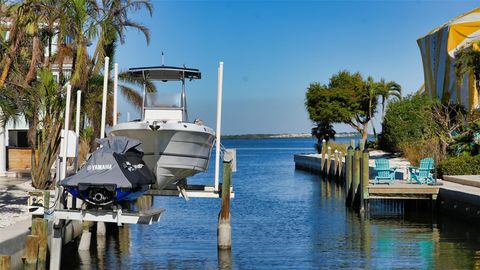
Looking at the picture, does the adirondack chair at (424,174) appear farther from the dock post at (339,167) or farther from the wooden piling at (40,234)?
the dock post at (339,167)

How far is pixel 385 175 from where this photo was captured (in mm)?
30078

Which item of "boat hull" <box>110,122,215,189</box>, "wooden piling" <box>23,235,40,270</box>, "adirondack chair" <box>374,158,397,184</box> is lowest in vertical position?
"wooden piling" <box>23,235,40,270</box>

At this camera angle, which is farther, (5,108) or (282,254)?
(282,254)

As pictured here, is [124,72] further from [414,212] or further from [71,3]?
[414,212]

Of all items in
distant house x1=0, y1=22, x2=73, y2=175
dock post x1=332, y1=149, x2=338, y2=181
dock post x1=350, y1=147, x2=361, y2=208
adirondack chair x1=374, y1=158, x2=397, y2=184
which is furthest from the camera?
dock post x1=332, y1=149, x2=338, y2=181

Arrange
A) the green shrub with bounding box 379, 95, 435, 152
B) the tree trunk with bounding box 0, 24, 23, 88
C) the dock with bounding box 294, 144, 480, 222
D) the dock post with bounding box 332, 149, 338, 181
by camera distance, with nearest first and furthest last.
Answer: the tree trunk with bounding box 0, 24, 23, 88 → the dock with bounding box 294, 144, 480, 222 → the dock post with bounding box 332, 149, 338, 181 → the green shrub with bounding box 379, 95, 435, 152

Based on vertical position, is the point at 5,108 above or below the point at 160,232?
above

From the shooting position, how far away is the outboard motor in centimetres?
1565

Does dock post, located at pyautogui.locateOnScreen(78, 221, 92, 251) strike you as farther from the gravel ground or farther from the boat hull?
the boat hull

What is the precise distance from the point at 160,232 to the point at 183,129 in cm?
844

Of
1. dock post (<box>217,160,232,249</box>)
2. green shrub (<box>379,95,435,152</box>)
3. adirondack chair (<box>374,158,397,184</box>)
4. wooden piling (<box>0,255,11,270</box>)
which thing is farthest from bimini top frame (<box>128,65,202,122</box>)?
green shrub (<box>379,95,435,152</box>)

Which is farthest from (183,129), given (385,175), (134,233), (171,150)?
(385,175)

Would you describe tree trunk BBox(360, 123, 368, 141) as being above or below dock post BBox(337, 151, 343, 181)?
above

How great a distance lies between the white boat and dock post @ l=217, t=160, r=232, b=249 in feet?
2.47
